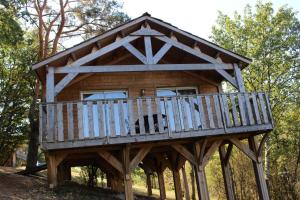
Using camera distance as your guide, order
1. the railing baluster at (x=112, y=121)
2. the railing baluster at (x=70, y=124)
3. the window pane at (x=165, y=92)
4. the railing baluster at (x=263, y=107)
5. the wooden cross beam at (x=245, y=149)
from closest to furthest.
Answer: the railing baluster at (x=70, y=124), the railing baluster at (x=112, y=121), the railing baluster at (x=263, y=107), the wooden cross beam at (x=245, y=149), the window pane at (x=165, y=92)

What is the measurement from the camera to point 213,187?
19344mm

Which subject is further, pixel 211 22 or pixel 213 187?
pixel 211 22

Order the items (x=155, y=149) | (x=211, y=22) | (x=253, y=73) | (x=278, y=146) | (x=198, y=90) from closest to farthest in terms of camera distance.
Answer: (x=155, y=149)
(x=198, y=90)
(x=278, y=146)
(x=253, y=73)
(x=211, y=22)

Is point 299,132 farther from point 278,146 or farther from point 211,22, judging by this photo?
point 211,22

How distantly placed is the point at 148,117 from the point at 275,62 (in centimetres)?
1176

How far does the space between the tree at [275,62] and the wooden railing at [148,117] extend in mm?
8083

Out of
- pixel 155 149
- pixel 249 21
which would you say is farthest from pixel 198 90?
pixel 249 21

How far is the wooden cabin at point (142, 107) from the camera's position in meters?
8.92

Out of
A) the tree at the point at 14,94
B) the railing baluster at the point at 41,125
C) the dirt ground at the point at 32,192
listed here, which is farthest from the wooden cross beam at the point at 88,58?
the tree at the point at 14,94

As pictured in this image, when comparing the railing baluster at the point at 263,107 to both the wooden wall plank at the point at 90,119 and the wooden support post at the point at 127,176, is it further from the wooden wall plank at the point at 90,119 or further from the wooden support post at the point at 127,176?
the wooden wall plank at the point at 90,119

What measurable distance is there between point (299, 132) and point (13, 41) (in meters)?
15.0

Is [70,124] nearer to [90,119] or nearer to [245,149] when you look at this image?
[90,119]

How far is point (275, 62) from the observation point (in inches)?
715

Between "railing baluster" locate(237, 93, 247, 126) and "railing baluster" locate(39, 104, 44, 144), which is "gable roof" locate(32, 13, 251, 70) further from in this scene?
"railing baluster" locate(39, 104, 44, 144)
